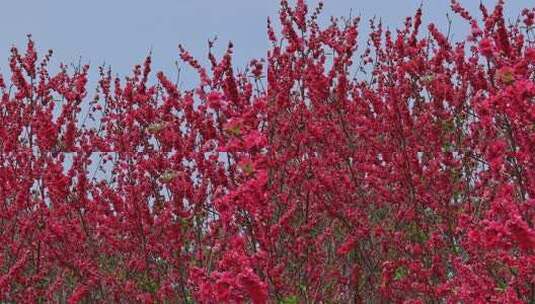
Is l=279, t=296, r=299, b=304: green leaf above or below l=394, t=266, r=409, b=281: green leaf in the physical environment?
below

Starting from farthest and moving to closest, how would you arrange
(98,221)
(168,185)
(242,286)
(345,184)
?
(98,221) < (345,184) < (168,185) < (242,286)

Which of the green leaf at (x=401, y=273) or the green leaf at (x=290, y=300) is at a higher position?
the green leaf at (x=401, y=273)

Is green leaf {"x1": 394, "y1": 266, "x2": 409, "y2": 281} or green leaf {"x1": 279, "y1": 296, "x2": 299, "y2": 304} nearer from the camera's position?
green leaf {"x1": 279, "y1": 296, "x2": 299, "y2": 304}

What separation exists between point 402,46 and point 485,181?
65.2 inches

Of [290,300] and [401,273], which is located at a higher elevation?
[401,273]

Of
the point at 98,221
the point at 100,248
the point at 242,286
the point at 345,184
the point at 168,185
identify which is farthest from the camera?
the point at 100,248

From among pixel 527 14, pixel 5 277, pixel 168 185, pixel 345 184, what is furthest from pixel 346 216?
pixel 5 277

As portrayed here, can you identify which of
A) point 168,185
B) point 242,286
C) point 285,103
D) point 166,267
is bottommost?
point 242,286

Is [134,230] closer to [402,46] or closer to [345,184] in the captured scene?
[345,184]

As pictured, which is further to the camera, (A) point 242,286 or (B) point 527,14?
(B) point 527,14

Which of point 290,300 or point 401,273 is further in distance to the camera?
point 401,273

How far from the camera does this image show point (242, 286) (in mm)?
4441

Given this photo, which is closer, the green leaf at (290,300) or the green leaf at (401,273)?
the green leaf at (290,300)

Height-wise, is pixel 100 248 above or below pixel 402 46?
below
